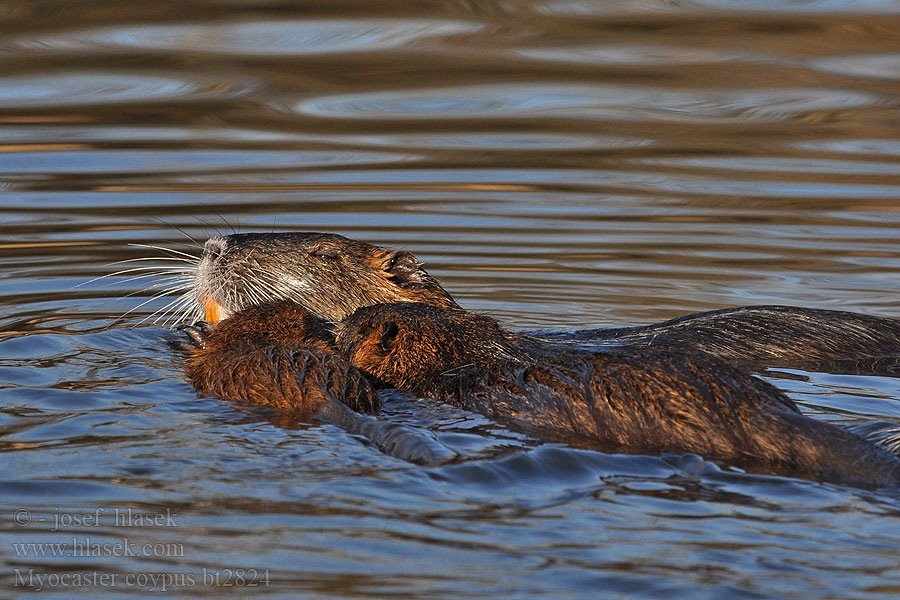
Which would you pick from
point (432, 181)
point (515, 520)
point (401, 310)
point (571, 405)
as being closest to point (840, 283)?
point (432, 181)

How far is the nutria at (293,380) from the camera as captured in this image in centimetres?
443

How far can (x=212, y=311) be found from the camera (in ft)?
21.8

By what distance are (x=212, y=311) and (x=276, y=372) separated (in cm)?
165

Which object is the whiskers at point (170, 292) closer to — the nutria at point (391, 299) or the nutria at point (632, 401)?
the nutria at point (391, 299)

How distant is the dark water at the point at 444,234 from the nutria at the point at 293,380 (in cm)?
10

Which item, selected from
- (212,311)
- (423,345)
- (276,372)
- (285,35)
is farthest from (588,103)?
(276,372)

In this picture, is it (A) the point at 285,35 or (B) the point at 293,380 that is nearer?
(B) the point at 293,380

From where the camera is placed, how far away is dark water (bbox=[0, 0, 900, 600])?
11.6ft

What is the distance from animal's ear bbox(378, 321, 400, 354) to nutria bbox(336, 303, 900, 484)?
0.07 m

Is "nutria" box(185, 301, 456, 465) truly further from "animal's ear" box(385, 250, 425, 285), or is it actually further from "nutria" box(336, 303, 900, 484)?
"animal's ear" box(385, 250, 425, 285)

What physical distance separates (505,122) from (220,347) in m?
5.95

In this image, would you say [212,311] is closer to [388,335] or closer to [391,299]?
[391,299]

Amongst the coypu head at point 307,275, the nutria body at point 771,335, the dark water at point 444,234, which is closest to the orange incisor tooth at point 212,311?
the coypu head at point 307,275

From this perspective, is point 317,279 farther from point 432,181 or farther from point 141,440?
point 432,181
